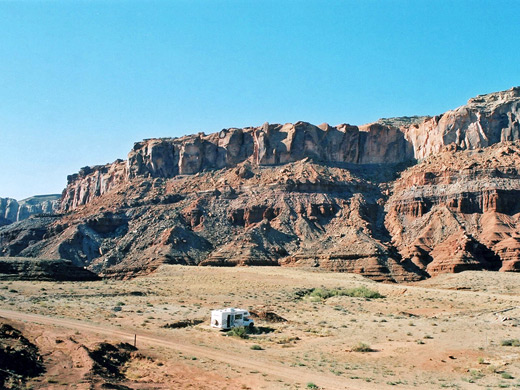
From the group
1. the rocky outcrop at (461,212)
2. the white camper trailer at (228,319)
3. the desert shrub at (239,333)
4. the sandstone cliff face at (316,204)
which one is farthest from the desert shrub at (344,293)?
the rocky outcrop at (461,212)

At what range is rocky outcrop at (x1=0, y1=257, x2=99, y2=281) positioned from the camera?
70.0 m

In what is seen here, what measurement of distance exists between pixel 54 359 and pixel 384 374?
1437cm

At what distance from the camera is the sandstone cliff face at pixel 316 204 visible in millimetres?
90875

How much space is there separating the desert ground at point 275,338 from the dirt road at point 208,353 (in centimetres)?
6

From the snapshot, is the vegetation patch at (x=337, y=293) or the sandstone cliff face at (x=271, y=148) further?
the sandstone cliff face at (x=271, y=148)

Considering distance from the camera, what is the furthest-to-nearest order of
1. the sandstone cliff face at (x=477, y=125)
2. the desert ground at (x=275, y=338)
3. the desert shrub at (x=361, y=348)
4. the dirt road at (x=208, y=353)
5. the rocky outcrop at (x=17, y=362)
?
the sandstone cliff face at (x=477, y=125)
the desert shrub at (x=361, y=348)
the dirt road at (x=208, y=353)
the desert ground at (x=275, y=338)
the rocky outcrop at (x=17, y=362)

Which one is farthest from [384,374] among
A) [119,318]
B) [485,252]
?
[485,252]

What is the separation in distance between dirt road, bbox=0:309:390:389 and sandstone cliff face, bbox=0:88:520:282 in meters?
53.6

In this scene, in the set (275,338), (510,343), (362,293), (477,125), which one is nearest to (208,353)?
(275,338)

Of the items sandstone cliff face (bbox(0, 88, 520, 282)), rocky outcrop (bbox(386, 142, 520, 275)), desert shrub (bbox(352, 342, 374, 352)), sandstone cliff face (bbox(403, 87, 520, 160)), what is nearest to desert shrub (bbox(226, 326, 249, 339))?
desert shrub (bbox(352, 342, 374, 352))

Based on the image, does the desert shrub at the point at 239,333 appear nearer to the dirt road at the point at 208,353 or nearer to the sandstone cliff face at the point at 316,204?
the dirt road at the point at 208,353

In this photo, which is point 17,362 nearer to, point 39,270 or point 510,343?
point 510,343

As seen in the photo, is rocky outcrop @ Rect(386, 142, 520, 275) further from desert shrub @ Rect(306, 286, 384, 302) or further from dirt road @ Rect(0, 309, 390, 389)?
dirt road @ Rect(0, 309, 390, 389)

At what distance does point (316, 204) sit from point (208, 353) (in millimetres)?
81757
